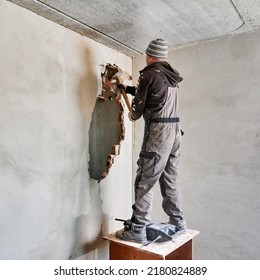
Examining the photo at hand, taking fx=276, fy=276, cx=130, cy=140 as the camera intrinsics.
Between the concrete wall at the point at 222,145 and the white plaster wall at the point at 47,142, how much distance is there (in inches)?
35.1

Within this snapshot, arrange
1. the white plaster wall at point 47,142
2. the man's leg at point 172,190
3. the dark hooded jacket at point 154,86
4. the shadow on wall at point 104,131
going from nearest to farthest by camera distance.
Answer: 1. the white plaster wall at point 47,142
2. the dark hooded jacket at point 154,86
3. the man's leg at point 172,190
4. the shadow on wall at point 104,131

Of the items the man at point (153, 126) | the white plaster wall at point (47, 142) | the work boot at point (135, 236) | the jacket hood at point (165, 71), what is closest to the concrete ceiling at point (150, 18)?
the white plaster wall at point (47, 142)

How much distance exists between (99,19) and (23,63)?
0.72 meters

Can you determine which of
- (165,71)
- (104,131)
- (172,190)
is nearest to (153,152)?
(172,190)

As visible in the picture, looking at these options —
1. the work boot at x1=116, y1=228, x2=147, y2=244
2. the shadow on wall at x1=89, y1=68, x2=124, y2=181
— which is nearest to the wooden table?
the work boot at x1=116, y1=228, x2=147, y2=244

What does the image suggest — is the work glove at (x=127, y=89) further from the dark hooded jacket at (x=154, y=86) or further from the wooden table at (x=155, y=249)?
the wooden table at (x=155, y=249)

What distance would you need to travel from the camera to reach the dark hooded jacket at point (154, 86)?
80.7 inches

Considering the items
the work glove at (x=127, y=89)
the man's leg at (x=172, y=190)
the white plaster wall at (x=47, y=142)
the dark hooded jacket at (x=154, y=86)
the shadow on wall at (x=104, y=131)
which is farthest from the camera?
the shadow on wall at (x=104, y=131)

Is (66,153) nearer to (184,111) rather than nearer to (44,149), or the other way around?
(44,149)

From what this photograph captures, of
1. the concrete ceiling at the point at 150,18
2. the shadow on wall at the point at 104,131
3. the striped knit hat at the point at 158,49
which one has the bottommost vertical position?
the shadow on wall at the point at 104,131

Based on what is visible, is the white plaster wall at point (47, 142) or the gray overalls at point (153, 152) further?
the gray overalls at point (153, 152)

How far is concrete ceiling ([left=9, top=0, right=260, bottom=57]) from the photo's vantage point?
6.55ft

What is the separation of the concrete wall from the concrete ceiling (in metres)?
0.24

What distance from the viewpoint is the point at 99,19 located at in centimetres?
225
